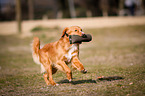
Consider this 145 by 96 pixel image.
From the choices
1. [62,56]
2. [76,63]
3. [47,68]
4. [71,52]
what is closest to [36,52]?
[47,68]

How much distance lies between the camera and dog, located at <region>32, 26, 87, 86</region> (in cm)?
809

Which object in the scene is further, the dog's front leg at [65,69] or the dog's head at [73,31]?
the dog's head at [73,31]

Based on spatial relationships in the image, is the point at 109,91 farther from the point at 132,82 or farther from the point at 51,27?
the point at 51,27

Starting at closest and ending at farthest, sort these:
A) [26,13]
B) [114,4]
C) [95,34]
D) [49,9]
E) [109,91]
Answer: [109,91] < [95,34] < [114,4] < [26,13] < [49,9]

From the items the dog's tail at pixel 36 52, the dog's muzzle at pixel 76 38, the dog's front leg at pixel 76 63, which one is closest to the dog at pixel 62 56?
the dog's front leg at pixel 76 63

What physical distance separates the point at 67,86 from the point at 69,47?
1273 millimetres

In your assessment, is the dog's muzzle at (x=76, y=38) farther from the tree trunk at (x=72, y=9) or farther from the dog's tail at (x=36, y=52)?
the tree trunk at (x=72, y=9)

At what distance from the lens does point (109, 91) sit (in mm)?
6930

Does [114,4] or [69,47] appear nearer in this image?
[69,47]

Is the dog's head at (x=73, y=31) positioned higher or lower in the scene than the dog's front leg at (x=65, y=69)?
higher

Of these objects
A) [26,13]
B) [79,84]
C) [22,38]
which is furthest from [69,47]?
[26,13]

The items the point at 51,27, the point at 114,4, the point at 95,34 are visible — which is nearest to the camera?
the point at 95,34

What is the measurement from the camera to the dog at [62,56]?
809 centimetres

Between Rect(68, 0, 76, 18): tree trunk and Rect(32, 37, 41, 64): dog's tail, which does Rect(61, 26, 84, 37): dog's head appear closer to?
Rect(32, 37, 41, 64): dog's tail
